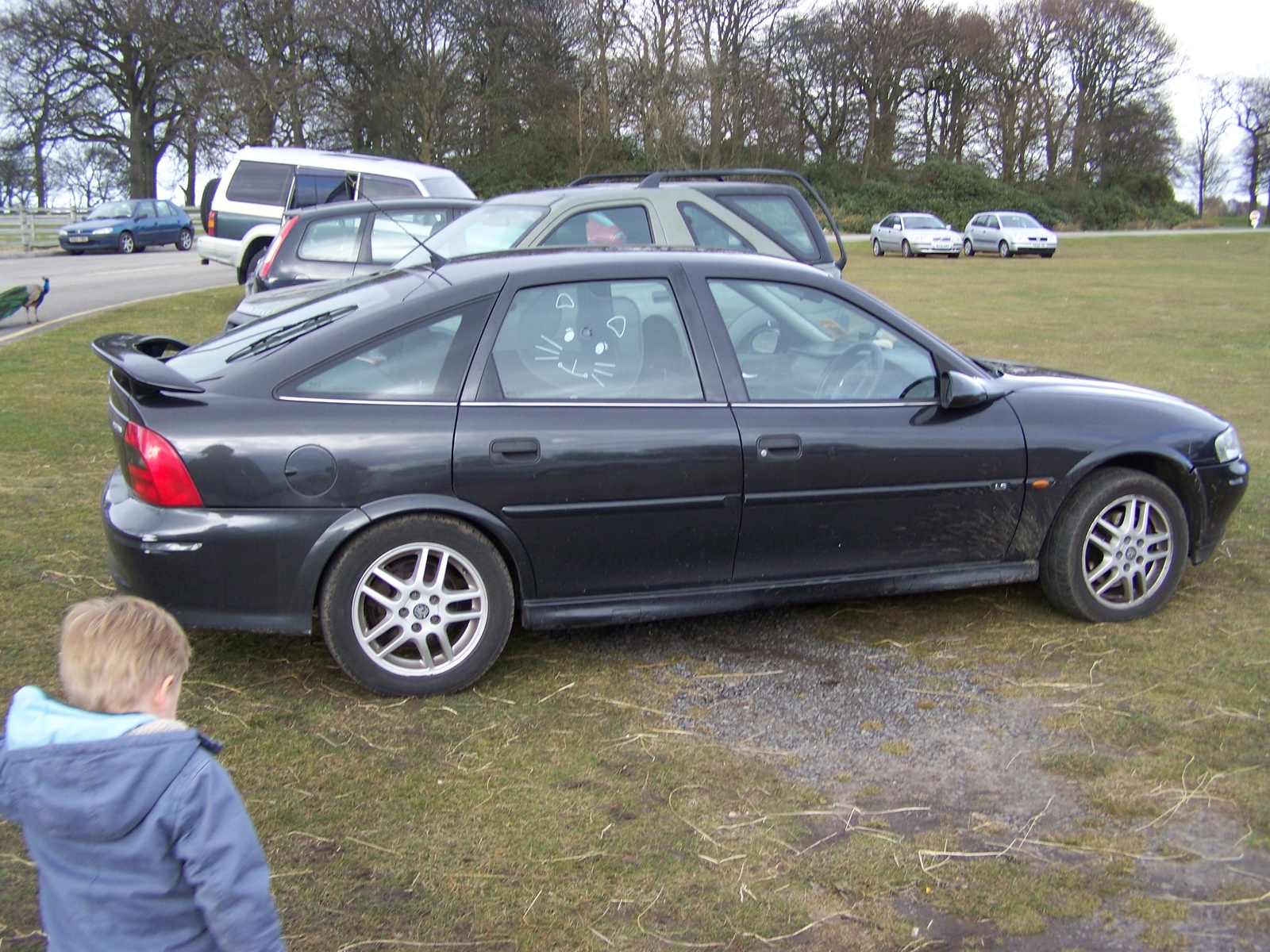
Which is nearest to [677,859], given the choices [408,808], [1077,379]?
[408,808]

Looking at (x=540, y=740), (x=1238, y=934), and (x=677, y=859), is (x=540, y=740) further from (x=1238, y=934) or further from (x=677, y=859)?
(x=1238, y=934)

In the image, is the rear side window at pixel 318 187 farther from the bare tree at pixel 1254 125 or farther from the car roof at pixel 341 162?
the bare tree at pixel 1254 125

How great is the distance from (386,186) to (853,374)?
13195 mm

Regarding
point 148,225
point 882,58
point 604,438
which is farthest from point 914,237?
point 604,438

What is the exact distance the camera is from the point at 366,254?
36.7 feet

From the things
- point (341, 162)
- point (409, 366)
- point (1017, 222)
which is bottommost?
point (409, 366)

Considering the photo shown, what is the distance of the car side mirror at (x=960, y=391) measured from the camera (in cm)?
479

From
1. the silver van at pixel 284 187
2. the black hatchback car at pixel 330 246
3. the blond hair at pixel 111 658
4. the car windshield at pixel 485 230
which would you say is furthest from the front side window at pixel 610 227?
the silver van at pixel 284 187

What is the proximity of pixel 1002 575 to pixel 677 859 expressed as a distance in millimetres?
2281

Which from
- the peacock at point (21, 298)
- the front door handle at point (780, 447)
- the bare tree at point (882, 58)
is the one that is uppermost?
the bare tree at point (882, 58)

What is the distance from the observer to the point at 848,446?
184 inches

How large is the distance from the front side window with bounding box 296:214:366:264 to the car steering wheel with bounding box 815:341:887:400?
7189mm

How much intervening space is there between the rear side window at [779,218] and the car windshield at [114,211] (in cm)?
2701

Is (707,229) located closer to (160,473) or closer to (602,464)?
(602,464)
